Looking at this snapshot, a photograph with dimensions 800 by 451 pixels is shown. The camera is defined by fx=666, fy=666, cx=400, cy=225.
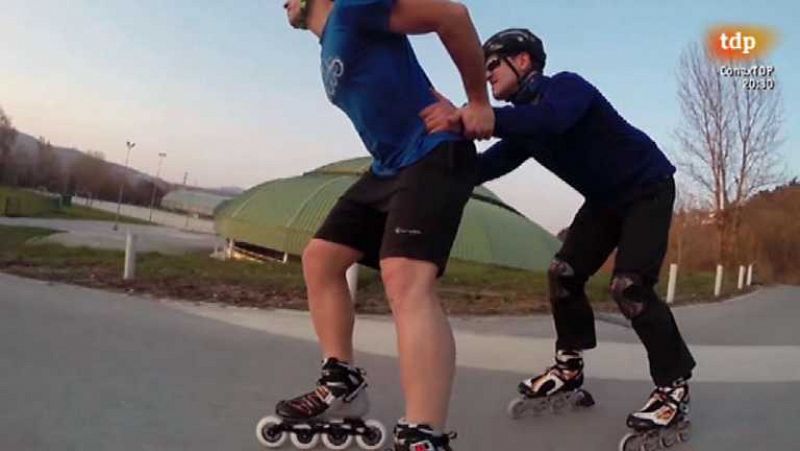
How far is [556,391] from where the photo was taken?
3086 mm

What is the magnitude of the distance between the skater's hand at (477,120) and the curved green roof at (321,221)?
2430 centimetres

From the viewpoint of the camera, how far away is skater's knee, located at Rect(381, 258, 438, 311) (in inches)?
82.0

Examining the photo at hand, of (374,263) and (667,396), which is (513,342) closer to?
(667,396)

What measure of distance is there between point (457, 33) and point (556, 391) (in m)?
1.77

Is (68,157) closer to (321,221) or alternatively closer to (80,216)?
(80,216)

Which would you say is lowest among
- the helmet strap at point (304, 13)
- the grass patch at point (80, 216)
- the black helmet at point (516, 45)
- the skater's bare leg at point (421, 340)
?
the grass patch at point (80, 216)

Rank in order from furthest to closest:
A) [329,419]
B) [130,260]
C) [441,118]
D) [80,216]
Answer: [80,216] → [130,260] → [329,419] → [441,118]

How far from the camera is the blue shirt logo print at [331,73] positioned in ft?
7.36

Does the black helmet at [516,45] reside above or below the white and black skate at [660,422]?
above

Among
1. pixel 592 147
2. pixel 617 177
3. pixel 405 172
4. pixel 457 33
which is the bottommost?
pixel 405 172

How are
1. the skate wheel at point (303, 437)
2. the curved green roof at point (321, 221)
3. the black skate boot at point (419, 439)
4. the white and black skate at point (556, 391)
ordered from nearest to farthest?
1. the black skate boot at point (419, 439)
2. the skate wheel at point (303, 437)
3. the white and black skate at point (556, 391)
4. the curved green roof at point (321, 221)

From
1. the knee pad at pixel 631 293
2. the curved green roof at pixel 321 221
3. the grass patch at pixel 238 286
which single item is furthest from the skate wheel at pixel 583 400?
the curved green roof at pixel 321 221

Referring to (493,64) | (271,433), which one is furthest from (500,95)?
(271,433)

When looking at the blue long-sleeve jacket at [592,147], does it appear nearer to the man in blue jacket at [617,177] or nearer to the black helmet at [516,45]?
the man in blue jacket at [617,177]
